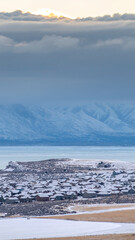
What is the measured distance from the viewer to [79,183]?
9481cm

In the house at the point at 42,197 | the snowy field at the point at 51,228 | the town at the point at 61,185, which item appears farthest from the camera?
the town at the point at 61,185

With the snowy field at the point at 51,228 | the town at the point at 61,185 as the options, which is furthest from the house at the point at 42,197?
the snowy field at the point at 51,228

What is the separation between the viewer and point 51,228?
6122 centimetres

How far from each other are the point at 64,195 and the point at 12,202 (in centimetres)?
620

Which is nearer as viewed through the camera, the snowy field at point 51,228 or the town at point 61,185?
the snowy field at point 51,228

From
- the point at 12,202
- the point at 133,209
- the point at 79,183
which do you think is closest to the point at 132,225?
the point at 133,209

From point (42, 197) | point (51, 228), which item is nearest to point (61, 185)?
point (42, 197)

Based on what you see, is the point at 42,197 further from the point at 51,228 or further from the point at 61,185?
the point at 51,228

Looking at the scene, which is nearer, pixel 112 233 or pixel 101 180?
pixel 112 233

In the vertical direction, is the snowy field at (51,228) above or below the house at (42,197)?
below

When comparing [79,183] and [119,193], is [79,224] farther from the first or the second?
[79,183]

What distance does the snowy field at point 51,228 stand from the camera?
5825 cm

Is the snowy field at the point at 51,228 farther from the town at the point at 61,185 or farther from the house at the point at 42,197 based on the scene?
the house at the point at 42,197

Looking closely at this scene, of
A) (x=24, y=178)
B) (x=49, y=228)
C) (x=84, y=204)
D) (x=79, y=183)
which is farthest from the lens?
(x=24, y=178)
